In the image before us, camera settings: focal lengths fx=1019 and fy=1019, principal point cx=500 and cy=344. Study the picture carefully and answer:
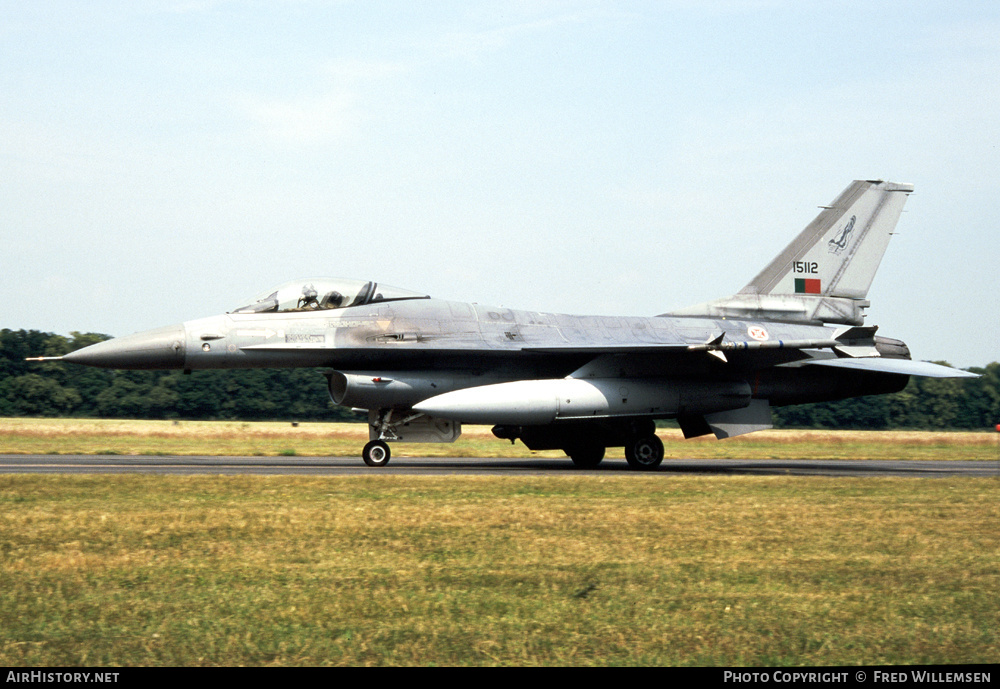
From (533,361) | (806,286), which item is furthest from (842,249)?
(533,361)

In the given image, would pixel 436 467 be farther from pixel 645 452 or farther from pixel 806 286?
pixel 806 286

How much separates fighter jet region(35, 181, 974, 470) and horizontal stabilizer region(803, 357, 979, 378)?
42 mm

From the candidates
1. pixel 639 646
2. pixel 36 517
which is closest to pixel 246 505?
pixel 36 517

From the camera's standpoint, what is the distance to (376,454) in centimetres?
1744

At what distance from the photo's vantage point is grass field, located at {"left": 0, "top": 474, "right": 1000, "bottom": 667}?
487cm

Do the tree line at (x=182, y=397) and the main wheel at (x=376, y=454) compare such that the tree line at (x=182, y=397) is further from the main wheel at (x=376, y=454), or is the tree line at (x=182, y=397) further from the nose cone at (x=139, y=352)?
the nose cone at (x=139, y=352)

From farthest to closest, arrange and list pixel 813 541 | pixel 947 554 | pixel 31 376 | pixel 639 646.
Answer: pixel 31 376, pixel 813 541, pixel 947 554, pixel 639 646

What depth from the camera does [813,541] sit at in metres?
8.38

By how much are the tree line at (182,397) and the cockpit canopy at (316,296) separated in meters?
29.4

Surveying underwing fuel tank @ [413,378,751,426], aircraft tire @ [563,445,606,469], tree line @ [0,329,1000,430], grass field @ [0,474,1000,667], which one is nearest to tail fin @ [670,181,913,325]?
underwing fuel tank @ [413,378,751,426]

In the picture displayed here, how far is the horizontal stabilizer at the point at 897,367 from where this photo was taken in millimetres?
18094

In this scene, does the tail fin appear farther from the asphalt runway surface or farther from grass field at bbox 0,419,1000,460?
grass field at bbox 0,419,1000,460
